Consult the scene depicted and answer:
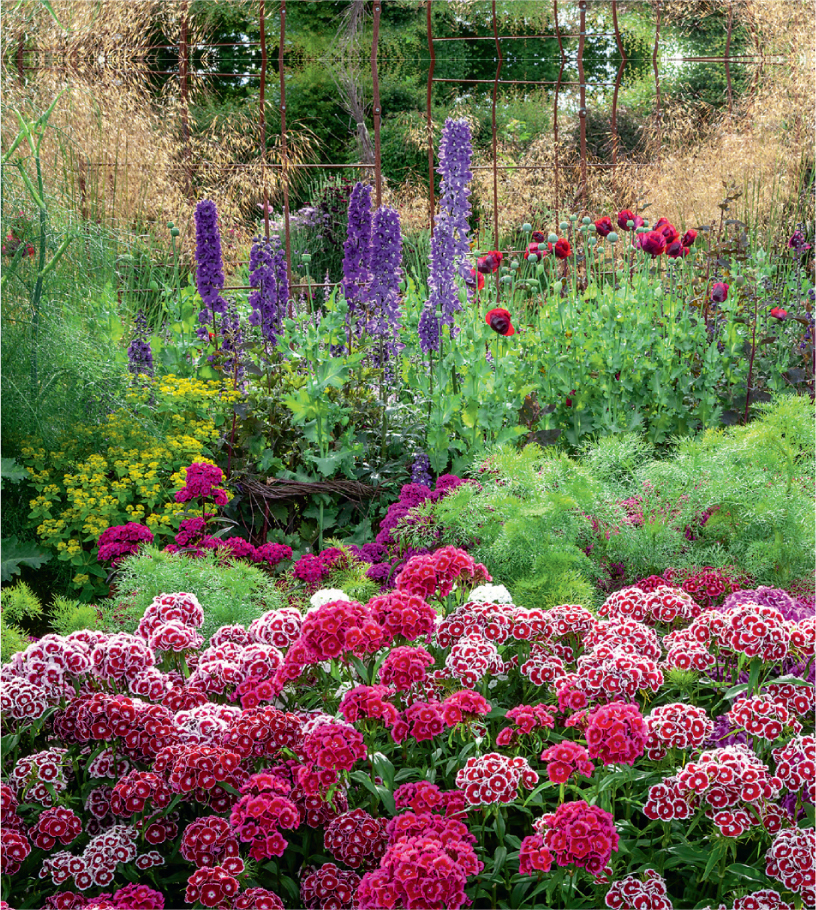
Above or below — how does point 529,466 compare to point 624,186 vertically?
below

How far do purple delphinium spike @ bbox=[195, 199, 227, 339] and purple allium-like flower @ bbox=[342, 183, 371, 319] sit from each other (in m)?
0.60

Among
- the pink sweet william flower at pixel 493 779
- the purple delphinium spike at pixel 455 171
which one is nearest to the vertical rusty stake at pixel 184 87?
the purple delphinium spike at pixel 455 171

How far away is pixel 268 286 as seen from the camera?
412cm

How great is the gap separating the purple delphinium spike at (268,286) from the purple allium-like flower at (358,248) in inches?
13.0

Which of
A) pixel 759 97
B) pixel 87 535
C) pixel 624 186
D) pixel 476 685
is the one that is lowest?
pixel 87 535

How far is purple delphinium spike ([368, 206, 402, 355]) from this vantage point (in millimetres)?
3869

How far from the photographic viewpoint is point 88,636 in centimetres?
196

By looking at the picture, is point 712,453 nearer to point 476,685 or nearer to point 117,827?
point 476,685

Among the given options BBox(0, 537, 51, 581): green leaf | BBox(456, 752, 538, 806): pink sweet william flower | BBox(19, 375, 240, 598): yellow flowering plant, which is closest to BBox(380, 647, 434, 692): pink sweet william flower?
BBox(456, 752, 538, 806): pink sweet william flower

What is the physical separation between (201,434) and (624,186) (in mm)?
6222

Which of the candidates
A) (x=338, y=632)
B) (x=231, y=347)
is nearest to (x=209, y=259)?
(x=231, y=347)

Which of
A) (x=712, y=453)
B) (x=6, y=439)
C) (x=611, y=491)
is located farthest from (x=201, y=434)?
(x=712, y=453)

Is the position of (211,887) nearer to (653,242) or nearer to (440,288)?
(440,288)

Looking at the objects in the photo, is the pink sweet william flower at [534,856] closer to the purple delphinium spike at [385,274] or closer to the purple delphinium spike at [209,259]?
the purple delphinium spike at [385,274]
